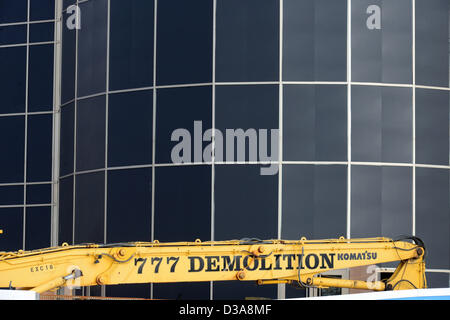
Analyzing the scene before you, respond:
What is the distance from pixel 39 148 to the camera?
1148 inches

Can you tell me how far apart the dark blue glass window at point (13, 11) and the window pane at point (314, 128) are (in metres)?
10.8

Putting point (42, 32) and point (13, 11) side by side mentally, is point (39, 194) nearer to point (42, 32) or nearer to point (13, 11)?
point (42, 32)

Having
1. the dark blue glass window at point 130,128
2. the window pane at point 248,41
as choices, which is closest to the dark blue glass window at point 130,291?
the dark blue glass window at point 130,128

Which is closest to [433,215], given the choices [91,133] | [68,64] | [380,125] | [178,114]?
[380,125]

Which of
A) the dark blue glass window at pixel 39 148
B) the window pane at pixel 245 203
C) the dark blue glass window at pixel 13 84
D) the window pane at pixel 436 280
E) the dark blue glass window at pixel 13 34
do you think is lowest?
the window pane at pixel 436 280

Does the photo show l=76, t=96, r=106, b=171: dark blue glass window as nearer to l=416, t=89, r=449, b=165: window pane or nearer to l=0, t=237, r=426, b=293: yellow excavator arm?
l=416, t=89, r=449, b=165: window pane

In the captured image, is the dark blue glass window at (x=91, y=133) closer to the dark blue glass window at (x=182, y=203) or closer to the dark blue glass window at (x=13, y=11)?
the dark blue glass window at (x=182, y=203)

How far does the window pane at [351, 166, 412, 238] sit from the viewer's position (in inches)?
936

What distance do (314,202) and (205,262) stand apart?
8233 millimetres

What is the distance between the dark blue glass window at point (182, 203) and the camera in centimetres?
2417

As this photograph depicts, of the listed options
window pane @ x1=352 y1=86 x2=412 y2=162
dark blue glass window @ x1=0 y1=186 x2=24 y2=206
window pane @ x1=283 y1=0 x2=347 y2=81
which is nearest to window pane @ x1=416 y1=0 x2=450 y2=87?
window pane @ x1=352 y1=86 x2=412 y2=162

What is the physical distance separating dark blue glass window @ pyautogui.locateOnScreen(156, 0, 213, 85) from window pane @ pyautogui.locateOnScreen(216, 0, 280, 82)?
0.35 metres
